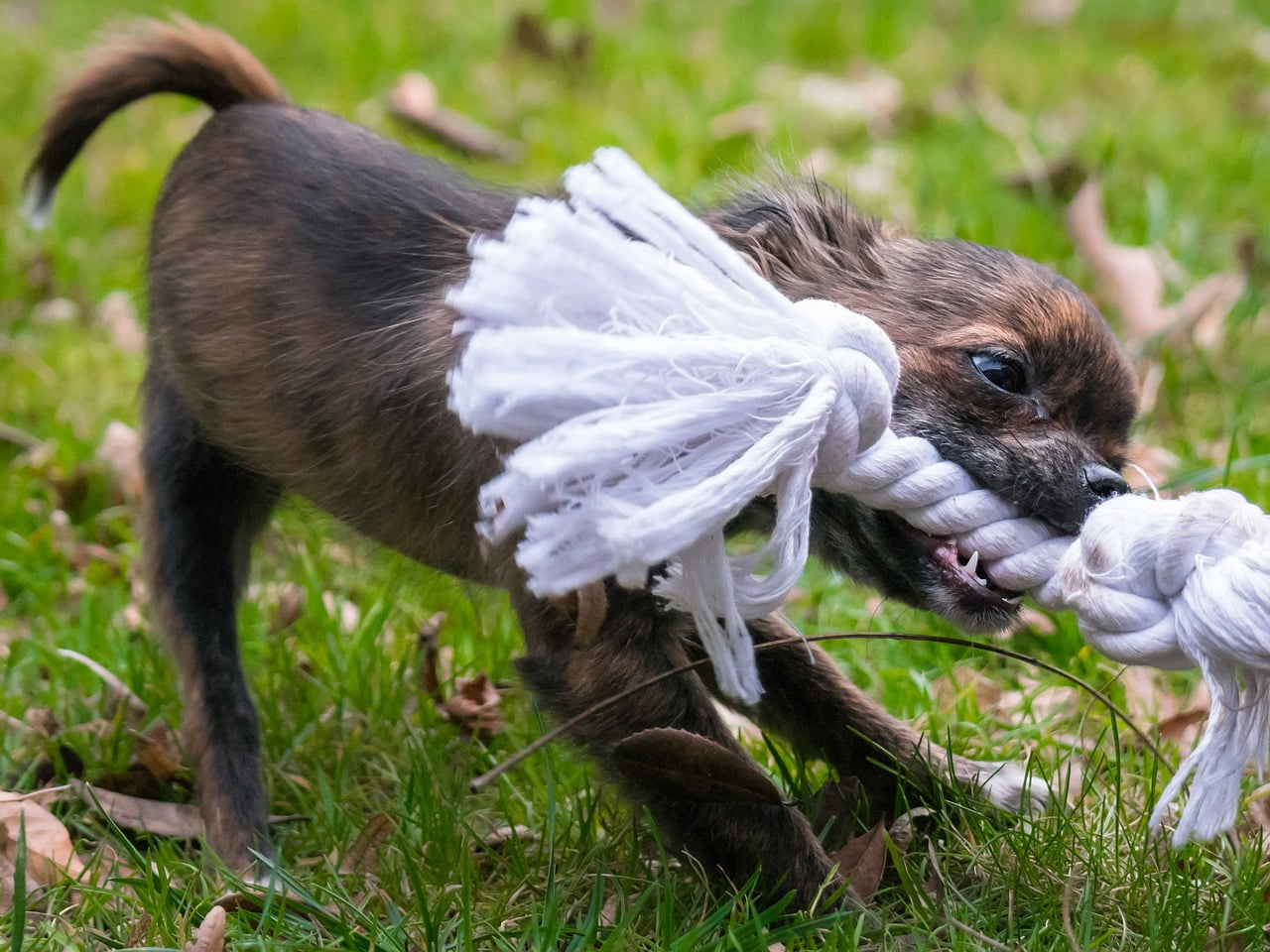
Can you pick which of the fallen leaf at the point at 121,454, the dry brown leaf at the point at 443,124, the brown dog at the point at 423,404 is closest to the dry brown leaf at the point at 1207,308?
the brown dog at the point at 423,404

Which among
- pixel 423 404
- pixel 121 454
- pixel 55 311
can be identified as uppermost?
pixel 423 404

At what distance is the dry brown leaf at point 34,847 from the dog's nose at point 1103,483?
1759 mm

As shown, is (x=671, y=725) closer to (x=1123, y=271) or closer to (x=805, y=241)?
(x=805, y=241)

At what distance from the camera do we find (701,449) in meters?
2.00

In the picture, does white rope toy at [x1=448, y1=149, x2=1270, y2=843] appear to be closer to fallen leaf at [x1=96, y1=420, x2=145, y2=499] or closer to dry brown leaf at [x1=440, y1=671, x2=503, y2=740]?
dry brown leaf at [x1=440, y1=671, x2=503, y2=740]

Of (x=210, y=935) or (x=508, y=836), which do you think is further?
(x=508, y=836)

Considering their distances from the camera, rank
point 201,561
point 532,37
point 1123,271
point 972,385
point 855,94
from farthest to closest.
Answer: point 532,37 → point 855,94 → point 1123,271 → point 201,561 → point 972,385

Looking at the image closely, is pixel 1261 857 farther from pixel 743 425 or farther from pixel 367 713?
pixel 367 713

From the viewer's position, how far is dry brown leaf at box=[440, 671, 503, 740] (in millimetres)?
3184

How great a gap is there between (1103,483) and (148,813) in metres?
1.92

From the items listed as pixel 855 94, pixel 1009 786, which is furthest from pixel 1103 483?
pixel 855 94

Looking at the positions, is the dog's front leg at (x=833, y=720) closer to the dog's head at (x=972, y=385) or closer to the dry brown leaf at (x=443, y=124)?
the dog's head at (x=972, y=385)

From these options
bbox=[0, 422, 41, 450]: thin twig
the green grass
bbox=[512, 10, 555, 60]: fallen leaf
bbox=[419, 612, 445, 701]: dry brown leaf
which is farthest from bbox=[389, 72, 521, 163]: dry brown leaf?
bbox=[419, 612, 445, 701]: dry brown leaf

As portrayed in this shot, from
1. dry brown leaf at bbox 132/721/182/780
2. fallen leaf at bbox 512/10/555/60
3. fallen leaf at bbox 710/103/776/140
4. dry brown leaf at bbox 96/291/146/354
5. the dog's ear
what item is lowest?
dry brown leaf at bbox 96/291/146/354
